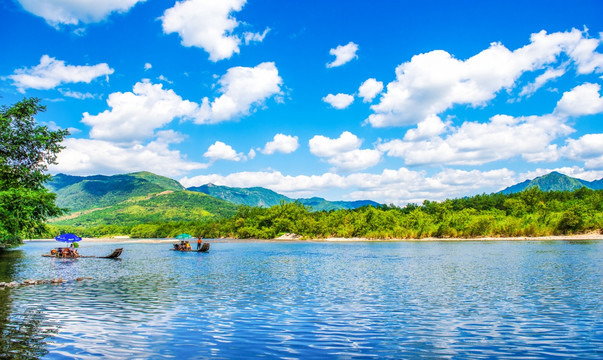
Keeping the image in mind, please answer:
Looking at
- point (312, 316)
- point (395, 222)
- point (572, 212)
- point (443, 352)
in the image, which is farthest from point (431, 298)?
point (395, 222)

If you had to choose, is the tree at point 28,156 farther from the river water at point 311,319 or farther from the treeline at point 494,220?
the treeline at point 494,220

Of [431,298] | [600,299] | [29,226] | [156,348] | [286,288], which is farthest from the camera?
[29,226]

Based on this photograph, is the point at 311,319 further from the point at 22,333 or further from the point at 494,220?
the point at 494,220

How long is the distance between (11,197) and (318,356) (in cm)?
3348

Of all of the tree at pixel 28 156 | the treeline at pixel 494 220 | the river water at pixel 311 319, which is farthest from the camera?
the treeline at pixel 494 220

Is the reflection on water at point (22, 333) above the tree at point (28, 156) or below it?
below

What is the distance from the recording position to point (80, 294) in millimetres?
30000

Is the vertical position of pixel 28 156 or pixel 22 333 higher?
pixel 28 156

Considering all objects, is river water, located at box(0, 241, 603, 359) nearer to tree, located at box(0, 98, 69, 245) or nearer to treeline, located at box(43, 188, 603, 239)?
tree, located at box(0, 98, 69, 245)

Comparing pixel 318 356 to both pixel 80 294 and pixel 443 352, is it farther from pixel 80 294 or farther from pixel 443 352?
pixel 80 294

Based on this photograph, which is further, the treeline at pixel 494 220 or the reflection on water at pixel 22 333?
the treeline at pixel 494 220

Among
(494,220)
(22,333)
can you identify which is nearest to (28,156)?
(22,333)

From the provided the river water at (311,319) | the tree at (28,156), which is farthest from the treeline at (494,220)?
the tree at (28,156)

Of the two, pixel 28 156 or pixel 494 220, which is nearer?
pixel 28 156
